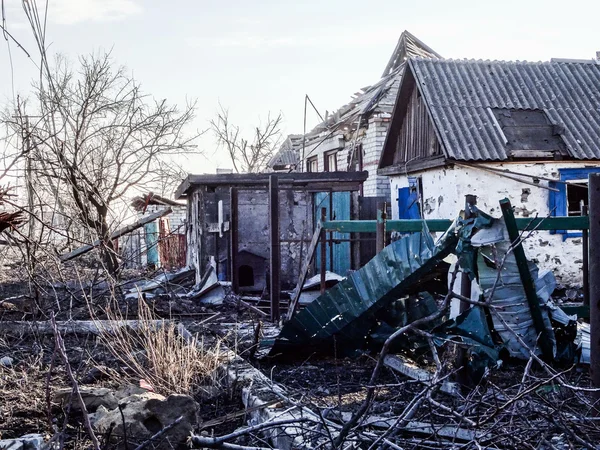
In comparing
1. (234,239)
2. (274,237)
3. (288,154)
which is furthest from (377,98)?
(288,154)

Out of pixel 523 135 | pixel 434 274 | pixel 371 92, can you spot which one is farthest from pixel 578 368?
pixel 371 92

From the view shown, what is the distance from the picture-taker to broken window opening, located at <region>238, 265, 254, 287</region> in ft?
51.3

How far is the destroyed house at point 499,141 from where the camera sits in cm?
1470

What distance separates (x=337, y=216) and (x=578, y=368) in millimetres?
A: 9860

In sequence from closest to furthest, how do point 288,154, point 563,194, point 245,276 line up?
point 563,194 → point 245,276 → point 288,154

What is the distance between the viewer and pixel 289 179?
15430 millimetres

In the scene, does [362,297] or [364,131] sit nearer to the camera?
[362,297]

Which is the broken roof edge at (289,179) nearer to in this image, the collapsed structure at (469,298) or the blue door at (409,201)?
the blue door at (409,201)

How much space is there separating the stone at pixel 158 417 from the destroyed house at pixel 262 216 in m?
10.3

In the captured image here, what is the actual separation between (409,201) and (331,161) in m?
6.78

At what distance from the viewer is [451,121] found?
1552 cm

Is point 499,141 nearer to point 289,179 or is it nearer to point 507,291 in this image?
point 289,179

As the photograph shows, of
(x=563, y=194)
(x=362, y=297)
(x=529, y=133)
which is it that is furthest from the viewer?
(x=529, y=133)

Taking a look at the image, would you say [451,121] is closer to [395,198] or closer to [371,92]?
[395,198]
